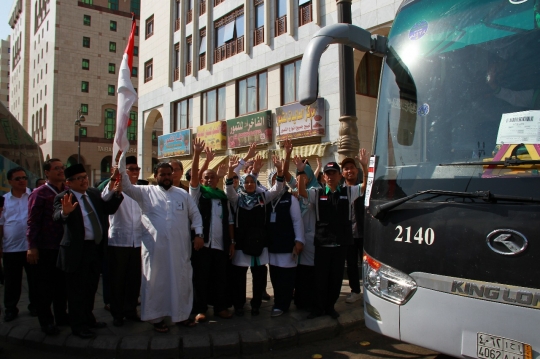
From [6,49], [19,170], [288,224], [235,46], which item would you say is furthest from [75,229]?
[6,49]

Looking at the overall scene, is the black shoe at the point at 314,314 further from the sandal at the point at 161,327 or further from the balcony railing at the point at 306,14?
the balcony railing at the point at 306,14

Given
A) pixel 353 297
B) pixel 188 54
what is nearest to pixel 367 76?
pixel 188 54

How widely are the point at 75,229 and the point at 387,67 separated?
3.53m

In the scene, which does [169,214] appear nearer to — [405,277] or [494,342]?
[405,277]

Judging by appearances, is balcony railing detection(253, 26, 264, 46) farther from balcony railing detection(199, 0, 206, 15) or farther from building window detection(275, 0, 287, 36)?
balcony railing detection(199, 0, 206, 15)

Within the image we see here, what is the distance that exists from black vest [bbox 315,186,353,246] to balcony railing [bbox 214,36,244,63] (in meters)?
17.2

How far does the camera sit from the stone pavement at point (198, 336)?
4254 millimetres

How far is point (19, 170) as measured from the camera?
5730mm

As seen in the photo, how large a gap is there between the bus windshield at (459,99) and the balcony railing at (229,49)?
1814 centimetres

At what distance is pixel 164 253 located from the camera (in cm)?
468

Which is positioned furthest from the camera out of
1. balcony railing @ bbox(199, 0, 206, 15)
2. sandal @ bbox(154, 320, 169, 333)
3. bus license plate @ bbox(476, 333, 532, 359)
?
balcony railing @ bbox(199, 0, 206, 15)

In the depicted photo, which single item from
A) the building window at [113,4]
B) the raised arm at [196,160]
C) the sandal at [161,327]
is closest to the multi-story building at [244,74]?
the raised arm at [196,160]

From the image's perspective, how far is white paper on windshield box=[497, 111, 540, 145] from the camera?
2643 mm

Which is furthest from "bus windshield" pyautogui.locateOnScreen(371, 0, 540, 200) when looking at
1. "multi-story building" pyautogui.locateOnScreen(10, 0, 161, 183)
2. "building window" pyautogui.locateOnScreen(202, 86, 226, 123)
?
"multi-story building" pyautogui.locateOnScreen(10, 0, 161, 183)
